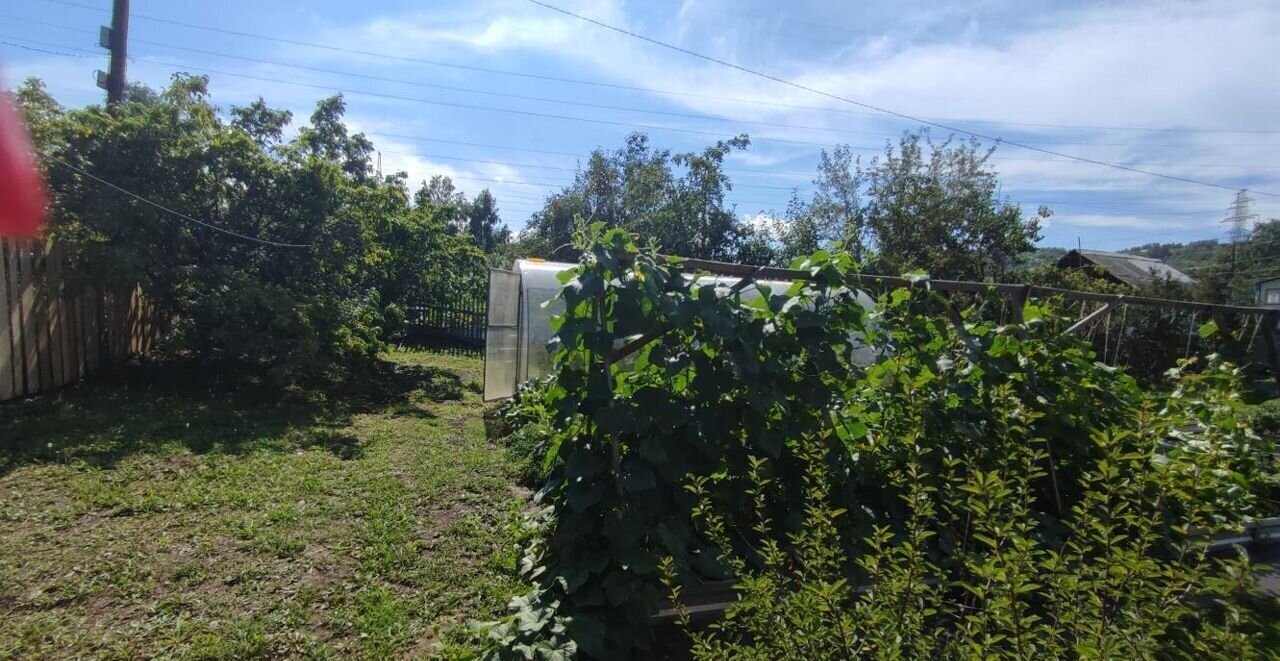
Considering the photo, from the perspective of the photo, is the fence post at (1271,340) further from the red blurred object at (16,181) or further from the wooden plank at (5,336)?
the wooden plank at (5,336)

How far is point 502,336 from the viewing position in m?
7.87

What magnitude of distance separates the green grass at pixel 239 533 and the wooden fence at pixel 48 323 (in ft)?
Answer: 1.27

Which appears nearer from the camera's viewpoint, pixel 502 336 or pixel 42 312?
pixel 42 312

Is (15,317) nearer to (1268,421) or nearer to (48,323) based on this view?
(48,323)

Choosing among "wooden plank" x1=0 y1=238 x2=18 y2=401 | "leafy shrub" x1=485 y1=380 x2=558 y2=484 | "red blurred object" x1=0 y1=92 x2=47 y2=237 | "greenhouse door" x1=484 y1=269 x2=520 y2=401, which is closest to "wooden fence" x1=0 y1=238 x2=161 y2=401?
"wooden plank" x1=0 y1=238 x2=18 y2=401

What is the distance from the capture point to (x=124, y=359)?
797 cm

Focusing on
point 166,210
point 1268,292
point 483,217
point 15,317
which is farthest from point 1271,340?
point 483,217

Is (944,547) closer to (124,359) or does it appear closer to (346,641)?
(346,641)

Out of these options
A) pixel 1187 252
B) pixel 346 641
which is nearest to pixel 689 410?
pixel 346 641

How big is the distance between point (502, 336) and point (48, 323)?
4687 mm

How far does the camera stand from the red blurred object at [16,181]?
4.79 meters

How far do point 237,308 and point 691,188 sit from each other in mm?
14601

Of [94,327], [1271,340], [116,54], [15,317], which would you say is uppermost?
[116,54]

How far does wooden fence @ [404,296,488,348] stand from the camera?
14758 mm
